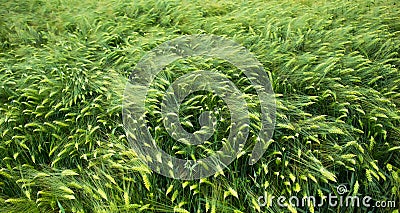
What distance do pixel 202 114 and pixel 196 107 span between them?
0.21ft

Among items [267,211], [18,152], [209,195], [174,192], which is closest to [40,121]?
[18,152]

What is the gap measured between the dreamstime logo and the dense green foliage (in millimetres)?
57

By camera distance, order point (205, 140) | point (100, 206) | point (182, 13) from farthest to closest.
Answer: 1. point (182, 13)
2. point (205, 140)
3. point (100, 206)

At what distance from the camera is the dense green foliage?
2.14m

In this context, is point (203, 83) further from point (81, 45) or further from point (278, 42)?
point (81, 45)

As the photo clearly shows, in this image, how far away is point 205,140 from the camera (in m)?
2.29

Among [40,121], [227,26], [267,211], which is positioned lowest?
[267,211]

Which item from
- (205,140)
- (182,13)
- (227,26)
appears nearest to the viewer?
(205,140)

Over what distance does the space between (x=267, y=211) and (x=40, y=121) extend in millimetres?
1589
